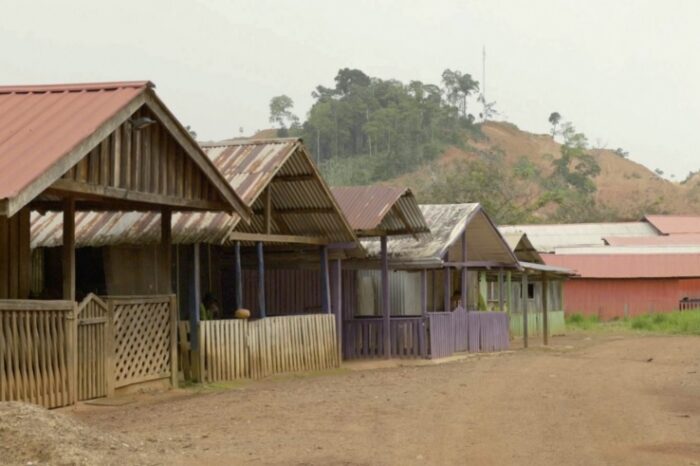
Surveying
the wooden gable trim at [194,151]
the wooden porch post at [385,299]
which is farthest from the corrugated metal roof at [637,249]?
the wooden gable trim at [194,151]

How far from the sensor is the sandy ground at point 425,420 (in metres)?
10.3

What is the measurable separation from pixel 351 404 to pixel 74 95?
522 cm

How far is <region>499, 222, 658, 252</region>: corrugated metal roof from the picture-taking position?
230 ft

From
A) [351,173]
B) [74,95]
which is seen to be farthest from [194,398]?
[351,173]

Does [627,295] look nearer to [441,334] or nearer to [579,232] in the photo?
[579,232]

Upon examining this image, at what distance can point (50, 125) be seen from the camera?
1336cm

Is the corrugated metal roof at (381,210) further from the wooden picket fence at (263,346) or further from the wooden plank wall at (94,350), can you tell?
the wooden plank wall at (94,350)

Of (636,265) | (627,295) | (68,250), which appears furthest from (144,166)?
(627,295)

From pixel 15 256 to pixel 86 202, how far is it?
249cm

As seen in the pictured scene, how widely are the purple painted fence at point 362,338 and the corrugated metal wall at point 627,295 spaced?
29425 mm

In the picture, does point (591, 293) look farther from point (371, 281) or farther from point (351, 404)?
point (351, 404)

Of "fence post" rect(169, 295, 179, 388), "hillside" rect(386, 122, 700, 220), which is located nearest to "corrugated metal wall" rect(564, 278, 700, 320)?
"fence post" rect(169, 295, 179, 388)

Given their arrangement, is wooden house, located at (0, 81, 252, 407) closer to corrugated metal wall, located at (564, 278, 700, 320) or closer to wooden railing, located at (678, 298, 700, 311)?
corrugated metal wall, located at (564, 278, 700, 320)

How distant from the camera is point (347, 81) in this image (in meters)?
127
